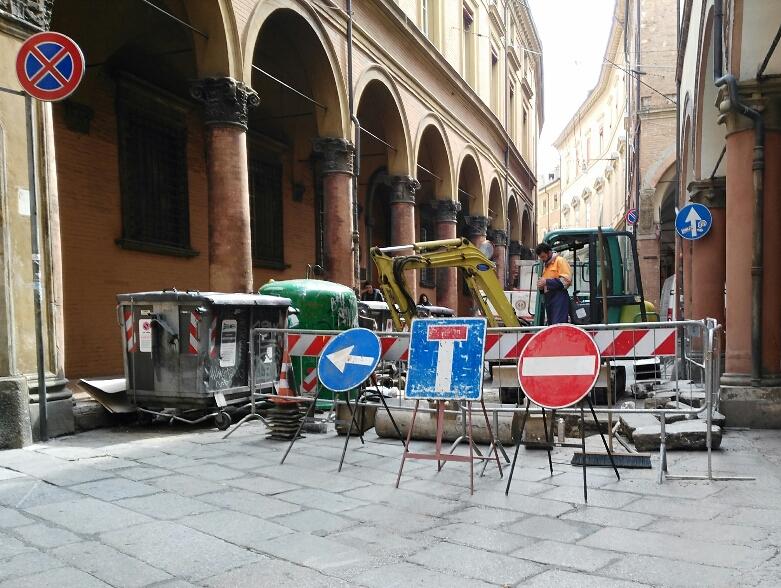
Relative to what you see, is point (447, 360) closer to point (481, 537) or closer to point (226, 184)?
point (481, 537)

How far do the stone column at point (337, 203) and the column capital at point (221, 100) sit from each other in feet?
11.5

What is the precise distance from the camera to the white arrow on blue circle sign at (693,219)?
11.1 m

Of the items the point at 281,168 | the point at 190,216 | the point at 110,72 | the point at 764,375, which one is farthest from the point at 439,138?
the point at 764,375

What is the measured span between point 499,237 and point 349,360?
78.4 feet

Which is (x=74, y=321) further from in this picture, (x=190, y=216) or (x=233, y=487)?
(x=233, y=487)

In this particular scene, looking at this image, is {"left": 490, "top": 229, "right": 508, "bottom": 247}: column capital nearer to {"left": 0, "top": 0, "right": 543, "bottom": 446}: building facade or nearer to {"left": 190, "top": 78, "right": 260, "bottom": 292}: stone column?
{"left": 0, "top": 0, "right": 543, "bottom": 446}: building facade

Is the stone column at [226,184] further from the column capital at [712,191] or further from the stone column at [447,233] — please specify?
the stone column at [447,233]

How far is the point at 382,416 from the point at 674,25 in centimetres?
2538

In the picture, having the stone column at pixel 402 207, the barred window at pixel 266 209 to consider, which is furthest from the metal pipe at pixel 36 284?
the stone column at pixel 402 207

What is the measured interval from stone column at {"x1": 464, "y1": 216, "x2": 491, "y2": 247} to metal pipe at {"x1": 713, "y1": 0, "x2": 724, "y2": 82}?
54.3 feet

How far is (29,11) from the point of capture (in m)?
6.28

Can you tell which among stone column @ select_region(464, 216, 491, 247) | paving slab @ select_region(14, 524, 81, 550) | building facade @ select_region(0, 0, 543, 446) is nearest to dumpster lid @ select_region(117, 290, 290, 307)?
building facade @ select_region(0, 0, 543, 446)

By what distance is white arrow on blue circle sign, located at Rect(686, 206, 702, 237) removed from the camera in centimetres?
1109

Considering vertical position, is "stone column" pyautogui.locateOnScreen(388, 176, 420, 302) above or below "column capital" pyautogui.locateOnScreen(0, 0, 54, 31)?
below
